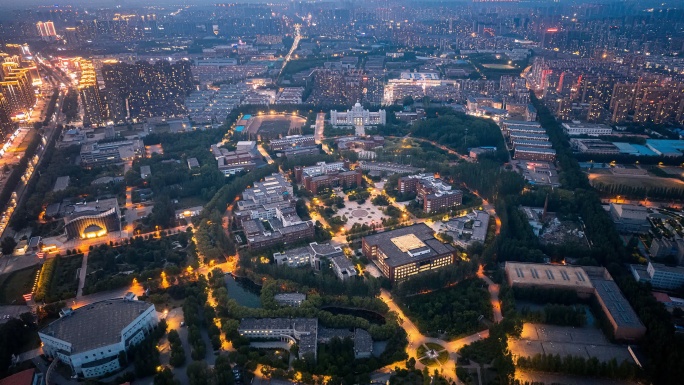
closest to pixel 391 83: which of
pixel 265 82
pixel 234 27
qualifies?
pixel 265 82

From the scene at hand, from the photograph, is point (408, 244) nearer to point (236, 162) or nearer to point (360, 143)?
point (360, 143)

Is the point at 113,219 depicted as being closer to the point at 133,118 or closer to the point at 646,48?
the point at 133,118

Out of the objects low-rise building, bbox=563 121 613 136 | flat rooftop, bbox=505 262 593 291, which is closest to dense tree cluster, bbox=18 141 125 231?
flat rooftop, bbox=505 262 593 291

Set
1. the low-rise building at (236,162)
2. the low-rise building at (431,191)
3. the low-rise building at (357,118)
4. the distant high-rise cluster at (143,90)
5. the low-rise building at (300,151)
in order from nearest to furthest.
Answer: the low-rise building at (431,191)
the low-rise building at (236,162)
the low-rise building at (300,151)
the low-rise building at (357,118)
the distant high-rise cluster at (143,90)

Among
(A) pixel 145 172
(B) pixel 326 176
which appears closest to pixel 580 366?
(B) pixel 326 176

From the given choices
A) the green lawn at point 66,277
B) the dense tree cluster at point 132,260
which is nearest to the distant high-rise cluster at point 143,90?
the dense tree cluster at point 132,260

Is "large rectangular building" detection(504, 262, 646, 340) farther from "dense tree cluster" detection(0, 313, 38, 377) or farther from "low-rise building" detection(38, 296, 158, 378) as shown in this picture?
"dense tree cluster" detection(0, 313, 38, 377)

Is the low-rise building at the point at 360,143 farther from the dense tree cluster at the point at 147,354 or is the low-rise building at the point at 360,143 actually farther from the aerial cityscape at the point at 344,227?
the dense tree cluster at the point at 147,354
